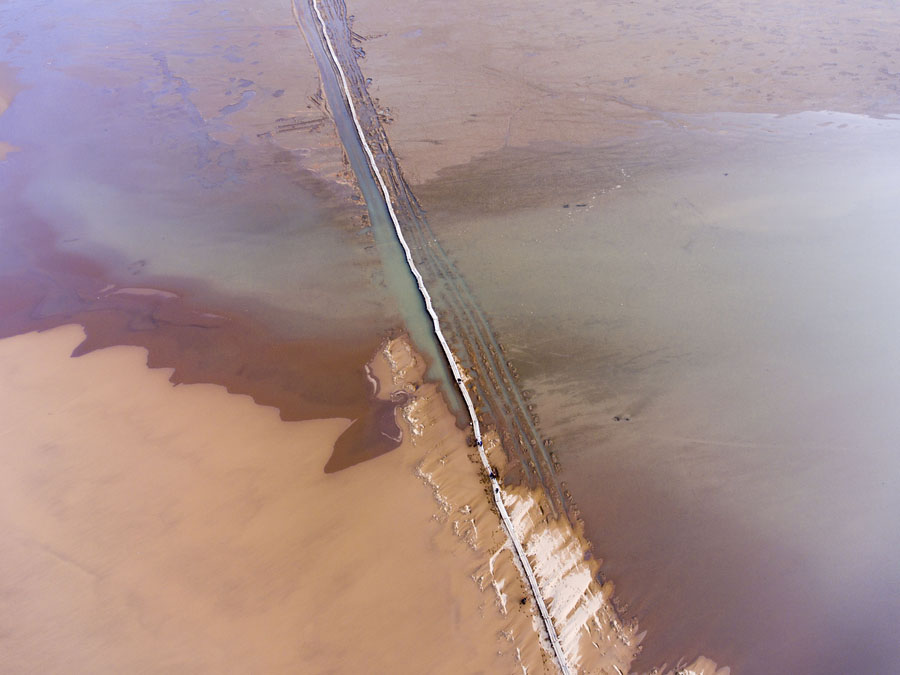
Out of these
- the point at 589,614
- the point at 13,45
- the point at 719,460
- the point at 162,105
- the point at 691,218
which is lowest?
the point at 589,614

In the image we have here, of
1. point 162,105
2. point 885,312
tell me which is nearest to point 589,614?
point 885,312

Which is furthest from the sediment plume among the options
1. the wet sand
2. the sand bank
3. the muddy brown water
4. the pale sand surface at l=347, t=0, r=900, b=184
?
the pale sand surface at l=347, t=0, r=900, b=184

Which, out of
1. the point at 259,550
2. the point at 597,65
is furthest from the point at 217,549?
the point at 597,65

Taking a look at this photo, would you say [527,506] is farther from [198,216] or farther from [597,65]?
[597,65]

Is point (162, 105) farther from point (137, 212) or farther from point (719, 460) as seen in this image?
point (719, 460)

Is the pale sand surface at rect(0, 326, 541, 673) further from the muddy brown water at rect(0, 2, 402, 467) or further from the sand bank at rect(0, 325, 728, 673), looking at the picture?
the muddy brown water at rect(0, 2, 402, 467)

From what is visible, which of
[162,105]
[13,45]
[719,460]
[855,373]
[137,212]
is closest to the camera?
[719,460]
